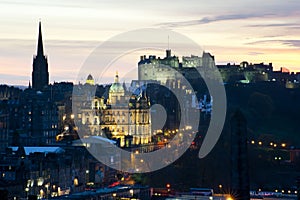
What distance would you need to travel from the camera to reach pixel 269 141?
72750mm

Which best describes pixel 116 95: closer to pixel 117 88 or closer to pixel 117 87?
pixel 117 88

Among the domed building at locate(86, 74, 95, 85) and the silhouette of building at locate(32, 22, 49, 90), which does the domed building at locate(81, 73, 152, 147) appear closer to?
the silhouette of building at locate(32, 22, 49, 90)

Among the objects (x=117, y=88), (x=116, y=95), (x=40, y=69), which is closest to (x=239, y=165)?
(x=116, y=95)

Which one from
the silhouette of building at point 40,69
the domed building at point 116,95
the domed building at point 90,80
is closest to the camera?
the domed building at point 116,95

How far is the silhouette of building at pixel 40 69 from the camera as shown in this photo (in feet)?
298

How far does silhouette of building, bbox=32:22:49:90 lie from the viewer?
9088cm

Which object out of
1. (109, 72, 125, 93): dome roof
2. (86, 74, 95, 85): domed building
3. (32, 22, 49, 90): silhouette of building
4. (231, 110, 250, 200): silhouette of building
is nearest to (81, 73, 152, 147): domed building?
(109, 72, 125, 93): dome roof

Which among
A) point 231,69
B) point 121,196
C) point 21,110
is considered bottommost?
point 121,196

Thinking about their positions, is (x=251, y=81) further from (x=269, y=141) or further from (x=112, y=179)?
(x=112, y=179)

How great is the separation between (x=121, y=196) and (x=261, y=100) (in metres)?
54.0

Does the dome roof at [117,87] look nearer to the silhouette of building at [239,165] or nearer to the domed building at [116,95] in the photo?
the domed building at [116,95]

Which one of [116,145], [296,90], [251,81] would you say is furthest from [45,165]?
[251,81]

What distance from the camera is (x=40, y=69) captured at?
302ft

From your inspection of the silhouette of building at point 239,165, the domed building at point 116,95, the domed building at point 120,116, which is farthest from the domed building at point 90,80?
the silhouette of building at point 239,165
